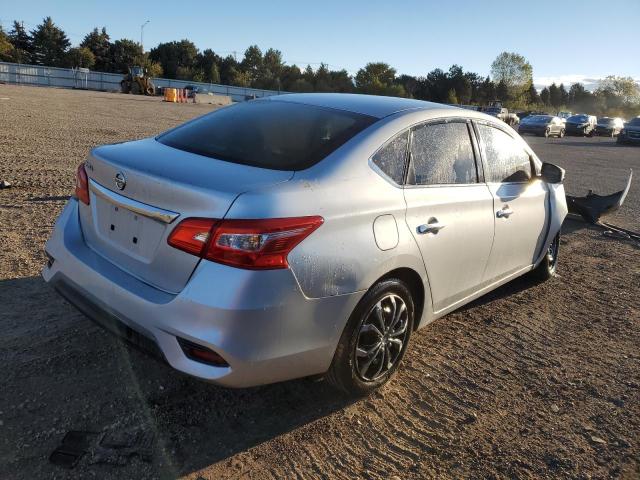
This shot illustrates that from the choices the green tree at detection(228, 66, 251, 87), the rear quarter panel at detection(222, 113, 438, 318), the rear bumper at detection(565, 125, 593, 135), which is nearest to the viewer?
the rear quarter panel at detection(222, 113, 438, 318)

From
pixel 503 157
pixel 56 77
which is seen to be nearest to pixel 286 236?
pixel 503 157

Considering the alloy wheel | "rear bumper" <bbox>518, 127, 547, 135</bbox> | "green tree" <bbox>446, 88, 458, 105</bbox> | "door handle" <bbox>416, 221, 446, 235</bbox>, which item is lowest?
"rear bumper" <bbox>518, 127, 547, 135</bbox>

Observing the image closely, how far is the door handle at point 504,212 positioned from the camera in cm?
383

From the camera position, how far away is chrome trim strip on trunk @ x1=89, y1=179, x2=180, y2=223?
8.08 feet

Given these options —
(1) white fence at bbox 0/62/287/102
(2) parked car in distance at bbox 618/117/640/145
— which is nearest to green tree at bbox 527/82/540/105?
(1) white fence at bbox 0/62/287/102

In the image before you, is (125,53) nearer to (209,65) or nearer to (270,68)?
(209,65)

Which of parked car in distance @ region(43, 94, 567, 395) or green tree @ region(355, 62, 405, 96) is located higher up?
green tree @ region(355, 62, 405, 96)

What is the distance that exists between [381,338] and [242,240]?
111 centimetres

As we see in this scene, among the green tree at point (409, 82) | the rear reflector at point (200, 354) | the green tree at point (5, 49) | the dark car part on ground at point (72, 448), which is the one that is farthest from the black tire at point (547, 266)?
the green tree at point (409, 82)

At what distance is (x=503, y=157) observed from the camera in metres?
4.11

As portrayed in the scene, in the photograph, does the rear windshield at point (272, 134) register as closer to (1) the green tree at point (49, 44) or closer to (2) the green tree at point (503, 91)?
(1) the green tree at point (49, 44)

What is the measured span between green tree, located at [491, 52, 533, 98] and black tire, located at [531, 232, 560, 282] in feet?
380

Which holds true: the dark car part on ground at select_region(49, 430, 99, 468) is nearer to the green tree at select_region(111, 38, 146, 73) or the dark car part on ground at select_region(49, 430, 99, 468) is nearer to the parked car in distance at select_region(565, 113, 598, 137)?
A: the parked car in distance at select_region(565, 113, 598, 137)

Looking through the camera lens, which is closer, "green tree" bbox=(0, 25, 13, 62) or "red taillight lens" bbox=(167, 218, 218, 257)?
"red taillight lens" bbox=(167, 218, 218, 257)
